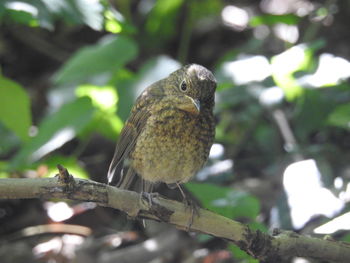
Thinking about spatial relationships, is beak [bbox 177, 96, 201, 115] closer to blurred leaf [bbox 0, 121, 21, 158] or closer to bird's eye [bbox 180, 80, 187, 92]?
bird's eye [bbox 180, 80, 187, 92]

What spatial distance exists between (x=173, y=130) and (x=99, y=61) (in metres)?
1.07

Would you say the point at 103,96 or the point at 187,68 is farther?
the point at 103,96

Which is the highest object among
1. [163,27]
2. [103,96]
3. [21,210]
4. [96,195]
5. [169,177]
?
[163,27]

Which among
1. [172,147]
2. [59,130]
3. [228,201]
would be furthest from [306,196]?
[59,130]

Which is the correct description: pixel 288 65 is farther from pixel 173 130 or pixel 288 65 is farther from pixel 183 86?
pixel 173 130

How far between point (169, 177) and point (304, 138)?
1356 mm

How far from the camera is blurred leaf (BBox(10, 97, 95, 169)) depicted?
12.1 feet

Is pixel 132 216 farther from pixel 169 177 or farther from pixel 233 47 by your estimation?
pixel 233 47

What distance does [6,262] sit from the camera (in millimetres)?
4145

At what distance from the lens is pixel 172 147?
322 centimetres

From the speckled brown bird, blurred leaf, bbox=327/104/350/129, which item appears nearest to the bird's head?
the speckled brown bird

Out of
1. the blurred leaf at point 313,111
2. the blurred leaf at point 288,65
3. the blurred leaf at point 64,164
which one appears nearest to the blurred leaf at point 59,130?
the blurred leaf at point 64,164

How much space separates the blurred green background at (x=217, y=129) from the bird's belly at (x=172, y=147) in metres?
0.15

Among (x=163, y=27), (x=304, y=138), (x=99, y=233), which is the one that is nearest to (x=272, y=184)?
(x=304, y=138)
